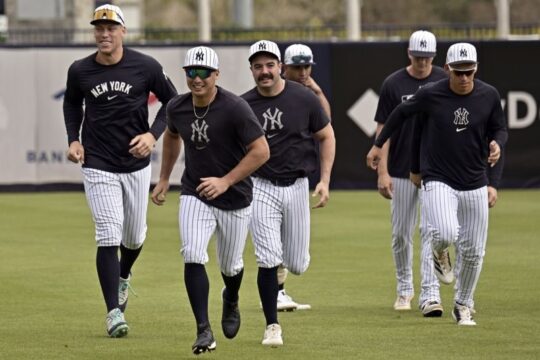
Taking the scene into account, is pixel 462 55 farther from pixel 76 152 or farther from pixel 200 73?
pixel 76 152

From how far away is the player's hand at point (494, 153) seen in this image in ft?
35.7

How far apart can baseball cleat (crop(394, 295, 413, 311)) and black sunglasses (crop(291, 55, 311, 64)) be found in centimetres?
214

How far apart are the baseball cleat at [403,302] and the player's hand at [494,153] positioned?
1.77m

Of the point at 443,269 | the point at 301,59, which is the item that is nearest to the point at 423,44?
the point at 301,59

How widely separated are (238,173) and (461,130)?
2.22m

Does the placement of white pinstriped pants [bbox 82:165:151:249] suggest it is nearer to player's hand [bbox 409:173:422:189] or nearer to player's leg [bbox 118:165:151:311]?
player's leg [bbox 118:165:151:311]

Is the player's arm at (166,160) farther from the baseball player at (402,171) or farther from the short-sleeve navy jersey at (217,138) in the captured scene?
the baseball player at (402,171)

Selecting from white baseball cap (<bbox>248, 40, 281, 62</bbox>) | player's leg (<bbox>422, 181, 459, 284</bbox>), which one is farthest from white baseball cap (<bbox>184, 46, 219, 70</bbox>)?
player's leg (<bbox>422, 181, 459, 284</bbox>)

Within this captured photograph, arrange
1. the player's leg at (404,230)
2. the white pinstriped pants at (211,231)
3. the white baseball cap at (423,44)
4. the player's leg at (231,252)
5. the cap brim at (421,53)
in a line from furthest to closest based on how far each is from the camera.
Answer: the player's leg at (404,230), the cap brim at (421,53), the white baseball cap at (423,44), the player's leg at (231,252), the white pinstriped pants at (211,231)

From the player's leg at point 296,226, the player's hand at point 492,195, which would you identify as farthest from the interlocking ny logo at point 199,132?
the player's hand at point 492,195

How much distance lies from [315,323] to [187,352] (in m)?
1.74

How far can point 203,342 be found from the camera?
9.56m

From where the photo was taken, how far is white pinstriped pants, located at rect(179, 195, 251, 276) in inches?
384

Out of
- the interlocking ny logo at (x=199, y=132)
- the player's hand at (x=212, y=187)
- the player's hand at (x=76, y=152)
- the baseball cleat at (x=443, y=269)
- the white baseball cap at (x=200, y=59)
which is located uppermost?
the white baseball cap at (x=200, y=59)
